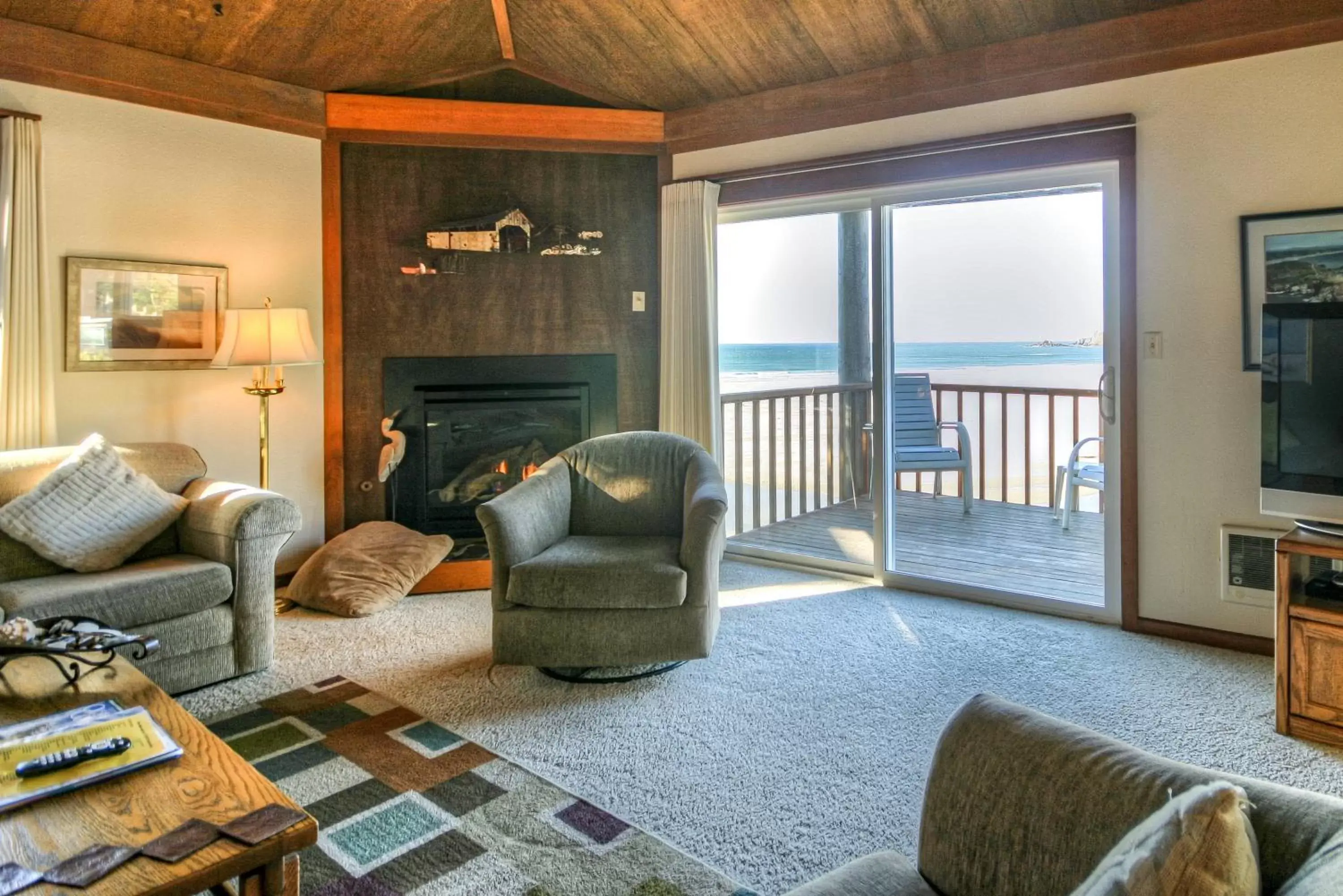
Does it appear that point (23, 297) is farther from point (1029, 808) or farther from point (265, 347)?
point (1029, 808)

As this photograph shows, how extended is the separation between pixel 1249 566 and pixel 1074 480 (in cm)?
140

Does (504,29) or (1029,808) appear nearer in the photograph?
(1029,808)

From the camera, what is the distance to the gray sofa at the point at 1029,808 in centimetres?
108

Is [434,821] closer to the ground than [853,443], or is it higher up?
closer to the ground

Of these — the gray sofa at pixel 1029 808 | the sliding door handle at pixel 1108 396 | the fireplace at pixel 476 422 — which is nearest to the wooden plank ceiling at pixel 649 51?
the sliding door handle at pixel 1108 396

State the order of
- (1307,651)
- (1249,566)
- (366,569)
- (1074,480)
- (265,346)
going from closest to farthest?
(1307,651) < (1249,566) < (265,346) < (366,569) < (1074,480)

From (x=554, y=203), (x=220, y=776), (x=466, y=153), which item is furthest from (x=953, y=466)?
(x=220, y=776)

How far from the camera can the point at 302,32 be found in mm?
3980

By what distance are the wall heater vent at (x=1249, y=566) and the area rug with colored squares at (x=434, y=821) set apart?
2.55 metres

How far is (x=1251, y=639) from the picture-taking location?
3.37 m

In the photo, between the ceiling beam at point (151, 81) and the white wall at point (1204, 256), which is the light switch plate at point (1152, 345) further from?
Result: the ceiling beam at point (151, 81)

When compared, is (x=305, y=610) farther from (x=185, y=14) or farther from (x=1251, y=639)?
(x=1251, y=639)

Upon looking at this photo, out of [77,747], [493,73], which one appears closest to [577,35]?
[493,73]

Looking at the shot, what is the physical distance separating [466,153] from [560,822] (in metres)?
3.66
